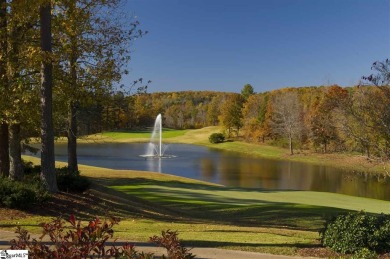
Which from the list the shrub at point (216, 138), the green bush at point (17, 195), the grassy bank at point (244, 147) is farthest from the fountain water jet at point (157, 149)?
the green bush at point (17, 195)

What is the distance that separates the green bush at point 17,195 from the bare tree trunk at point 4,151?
226cm

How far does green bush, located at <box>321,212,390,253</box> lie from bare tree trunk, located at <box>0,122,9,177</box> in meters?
10.8

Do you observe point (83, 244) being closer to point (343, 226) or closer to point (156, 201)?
point (343, 226)

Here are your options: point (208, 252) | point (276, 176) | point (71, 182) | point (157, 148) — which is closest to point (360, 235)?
point (208, 252)

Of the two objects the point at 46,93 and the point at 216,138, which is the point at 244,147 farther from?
the point at 46,93

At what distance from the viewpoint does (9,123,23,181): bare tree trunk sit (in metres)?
14.3

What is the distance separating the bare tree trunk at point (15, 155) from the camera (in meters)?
14.3

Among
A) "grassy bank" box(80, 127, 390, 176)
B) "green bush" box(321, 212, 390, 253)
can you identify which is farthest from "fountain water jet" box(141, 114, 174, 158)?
"green bush" box(321, 212, 390, 253)

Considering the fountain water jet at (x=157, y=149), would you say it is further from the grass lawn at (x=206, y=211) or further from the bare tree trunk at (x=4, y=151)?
the bare tree trunk at (x=4, y=151)

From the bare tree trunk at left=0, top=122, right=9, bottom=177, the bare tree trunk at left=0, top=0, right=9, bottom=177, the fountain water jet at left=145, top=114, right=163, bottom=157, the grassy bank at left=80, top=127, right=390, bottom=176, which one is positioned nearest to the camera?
the bare tree trunk at left=0, top=0, right=9, bottom=177

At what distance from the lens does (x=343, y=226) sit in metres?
9.66

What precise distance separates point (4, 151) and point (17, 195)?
3.26 m

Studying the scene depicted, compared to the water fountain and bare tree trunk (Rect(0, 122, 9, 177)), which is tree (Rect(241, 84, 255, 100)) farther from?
bare tree trunk (Rect(0, 122, 9, 177))

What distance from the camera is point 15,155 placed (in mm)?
14367
